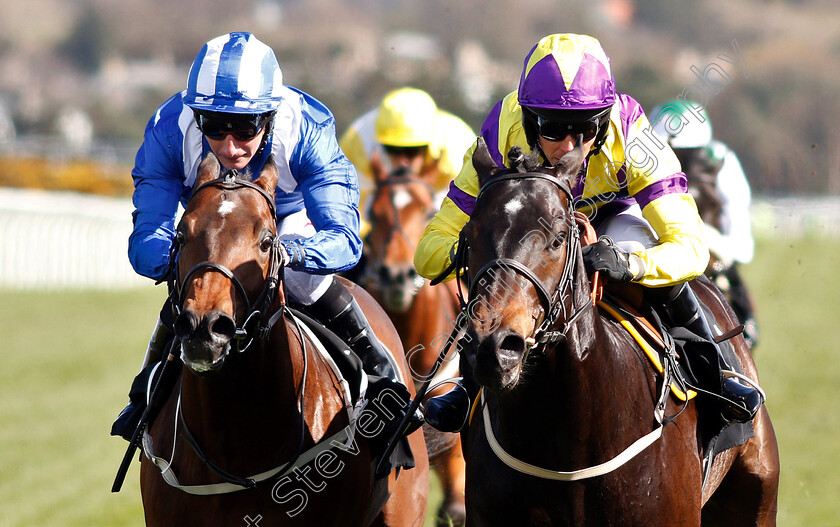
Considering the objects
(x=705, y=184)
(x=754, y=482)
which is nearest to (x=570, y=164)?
(x=754, y=482)

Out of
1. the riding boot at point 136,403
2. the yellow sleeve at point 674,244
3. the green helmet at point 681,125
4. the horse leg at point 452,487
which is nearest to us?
the yellow sleeve at point 674,244

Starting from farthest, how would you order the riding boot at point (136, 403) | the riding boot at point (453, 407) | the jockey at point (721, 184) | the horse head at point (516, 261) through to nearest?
the jockey at point (721, 184), the riding boot at point (136, 403), the riding boot at point (453, 407), the horse head at point (516, 261)

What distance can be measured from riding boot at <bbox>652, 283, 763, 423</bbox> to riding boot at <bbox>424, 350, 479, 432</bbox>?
81 centimetres

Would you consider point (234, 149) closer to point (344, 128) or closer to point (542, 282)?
Answer: point (542, 282)

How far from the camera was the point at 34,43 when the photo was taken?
5766cm

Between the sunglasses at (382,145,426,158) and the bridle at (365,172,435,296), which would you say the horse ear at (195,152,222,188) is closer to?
the bridle at (365,172,435,296)

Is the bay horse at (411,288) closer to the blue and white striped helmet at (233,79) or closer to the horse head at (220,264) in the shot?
the blue and white striped helmet at (233,79)

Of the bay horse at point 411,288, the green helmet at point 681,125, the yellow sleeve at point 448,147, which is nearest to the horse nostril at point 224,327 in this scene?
the bay horse at point 411,288

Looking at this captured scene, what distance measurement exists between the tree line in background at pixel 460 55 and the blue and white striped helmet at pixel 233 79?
7.00 feet

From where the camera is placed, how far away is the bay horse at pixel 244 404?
333 centimetres

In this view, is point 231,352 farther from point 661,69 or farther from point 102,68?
point 102,68

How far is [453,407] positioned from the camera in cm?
398

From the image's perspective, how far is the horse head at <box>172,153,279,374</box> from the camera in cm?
321

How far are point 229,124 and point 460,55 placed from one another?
893 inches
